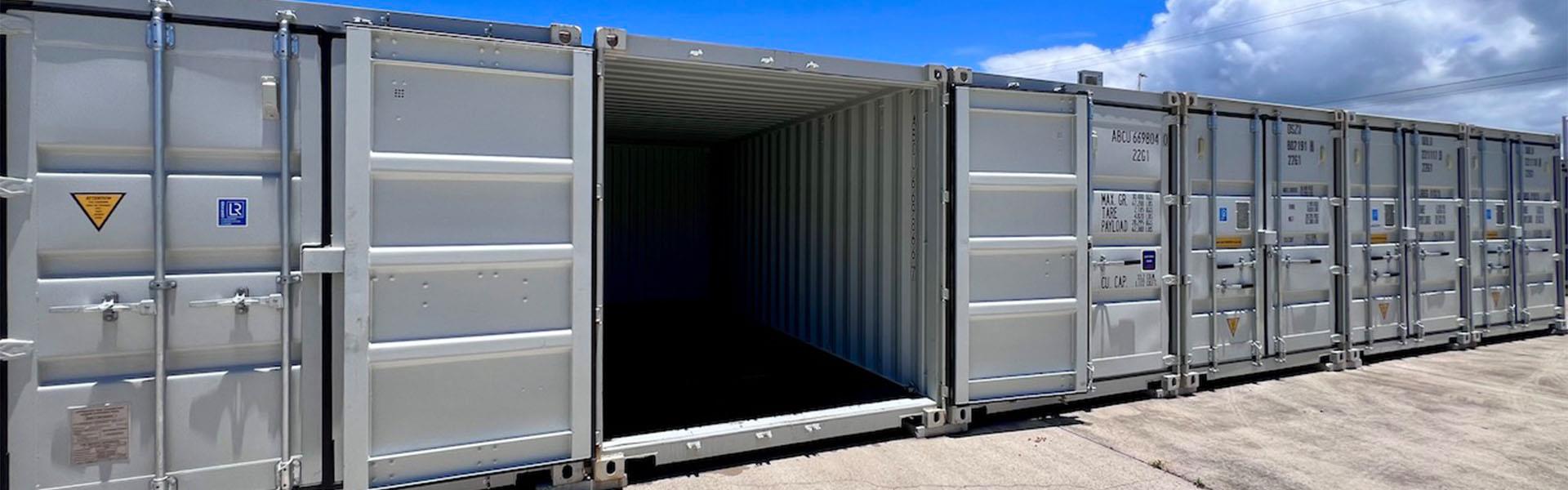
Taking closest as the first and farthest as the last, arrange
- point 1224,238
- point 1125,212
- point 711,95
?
1. point 1125,212
2. point 711,95
3. point 1224,238

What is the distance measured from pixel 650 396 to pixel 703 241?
5.75 meters

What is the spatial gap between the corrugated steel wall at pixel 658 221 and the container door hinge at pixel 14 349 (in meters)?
7.80

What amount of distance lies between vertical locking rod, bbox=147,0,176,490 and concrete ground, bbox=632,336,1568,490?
236cm

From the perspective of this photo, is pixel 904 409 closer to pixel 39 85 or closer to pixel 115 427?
pixel 115 427

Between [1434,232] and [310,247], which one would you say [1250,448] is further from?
[310,247]

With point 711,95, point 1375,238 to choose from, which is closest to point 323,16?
point 711,95

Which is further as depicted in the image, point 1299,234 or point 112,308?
point 1299,234

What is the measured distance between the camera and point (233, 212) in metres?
3.63

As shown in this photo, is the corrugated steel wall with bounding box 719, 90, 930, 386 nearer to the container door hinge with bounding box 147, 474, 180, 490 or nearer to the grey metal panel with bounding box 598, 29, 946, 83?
the grey metal panel with bounding box 598, 29, 946, 83

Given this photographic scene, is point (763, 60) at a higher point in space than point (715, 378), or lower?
higher

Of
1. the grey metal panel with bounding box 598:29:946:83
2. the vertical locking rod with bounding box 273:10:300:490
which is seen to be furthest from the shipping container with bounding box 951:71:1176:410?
the vertical locking rod with bounding box 273:10:300:490

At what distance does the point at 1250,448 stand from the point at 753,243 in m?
5.98

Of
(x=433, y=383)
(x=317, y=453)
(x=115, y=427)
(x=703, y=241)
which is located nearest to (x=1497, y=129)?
(x=703, y=241)

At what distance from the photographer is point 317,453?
388 centimetres
